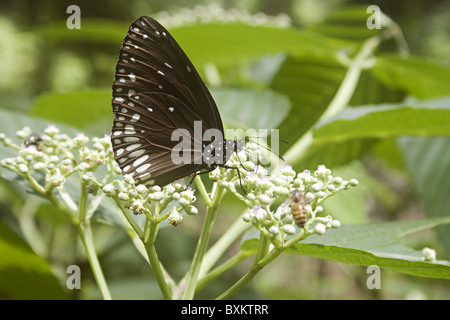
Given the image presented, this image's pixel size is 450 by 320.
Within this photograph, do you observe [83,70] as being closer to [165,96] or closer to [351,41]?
[351,41]

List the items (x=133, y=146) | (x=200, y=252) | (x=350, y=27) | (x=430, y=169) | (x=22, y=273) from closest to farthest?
(x=200, y=252) < (x=133, y=146) < (x=22, y=273) < (x=430, y=169) < (x=350, y=27)

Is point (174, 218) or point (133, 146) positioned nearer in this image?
point (174, 218)

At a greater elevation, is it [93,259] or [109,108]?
[109,108]

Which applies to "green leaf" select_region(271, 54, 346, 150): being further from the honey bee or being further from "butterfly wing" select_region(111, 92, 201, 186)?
the honey bee

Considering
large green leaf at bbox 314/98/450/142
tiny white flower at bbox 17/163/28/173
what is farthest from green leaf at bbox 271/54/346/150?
tiny white flower at bbox 17/163/28/173

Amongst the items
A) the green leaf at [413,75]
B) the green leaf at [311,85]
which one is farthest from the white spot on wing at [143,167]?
the green leaf at [413,75]

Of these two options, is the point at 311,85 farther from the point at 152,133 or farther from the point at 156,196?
the point at 156,196

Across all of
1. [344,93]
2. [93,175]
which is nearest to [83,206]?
[93,175]

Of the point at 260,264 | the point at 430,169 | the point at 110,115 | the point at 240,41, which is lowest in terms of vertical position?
the point at 260,264
